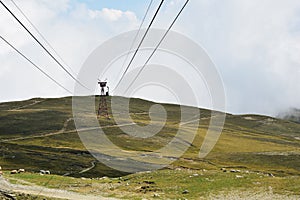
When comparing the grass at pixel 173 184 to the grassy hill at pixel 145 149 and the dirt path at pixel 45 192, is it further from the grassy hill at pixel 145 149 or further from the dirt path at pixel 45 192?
the dirt path at pixel 45 192

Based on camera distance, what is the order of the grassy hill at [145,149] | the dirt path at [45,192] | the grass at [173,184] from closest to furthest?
the dirt path at [45,192], the grass at [173,184], the grassy hill at [145,149]

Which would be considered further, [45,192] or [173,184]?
[173,184]

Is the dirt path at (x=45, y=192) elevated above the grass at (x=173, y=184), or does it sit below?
below

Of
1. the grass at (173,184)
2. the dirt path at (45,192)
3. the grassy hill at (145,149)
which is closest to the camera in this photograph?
the dirt path at (45,192)

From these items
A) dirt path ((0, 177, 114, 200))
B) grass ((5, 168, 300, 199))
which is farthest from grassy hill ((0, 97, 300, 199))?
dirt path ((0, 177, 114, 200))

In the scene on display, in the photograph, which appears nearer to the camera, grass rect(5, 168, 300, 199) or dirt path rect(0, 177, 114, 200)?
dirt path rect(0, 177, 114, 200)

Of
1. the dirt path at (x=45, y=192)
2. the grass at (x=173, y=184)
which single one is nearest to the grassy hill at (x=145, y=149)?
the grass at (x=173, y=184)

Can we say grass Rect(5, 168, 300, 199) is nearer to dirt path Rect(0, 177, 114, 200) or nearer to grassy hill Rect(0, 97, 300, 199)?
grassy hill Rect(0, 97, 300, 199)

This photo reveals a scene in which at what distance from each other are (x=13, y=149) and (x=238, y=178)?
328ft

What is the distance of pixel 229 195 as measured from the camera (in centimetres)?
4412

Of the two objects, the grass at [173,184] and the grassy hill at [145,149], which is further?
the grassy hill at [145,149]

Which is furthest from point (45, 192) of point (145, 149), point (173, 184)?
point (145, 149)

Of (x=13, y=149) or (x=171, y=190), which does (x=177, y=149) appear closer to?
(x=13, y=149)

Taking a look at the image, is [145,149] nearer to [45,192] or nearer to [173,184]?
[173,184]
